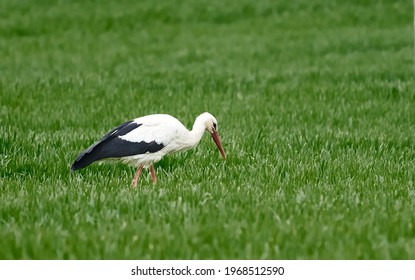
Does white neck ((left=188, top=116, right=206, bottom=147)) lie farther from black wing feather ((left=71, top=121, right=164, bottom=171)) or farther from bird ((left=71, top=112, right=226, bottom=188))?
black wing feather ((left=71, top=121, right=164, bottom=171))

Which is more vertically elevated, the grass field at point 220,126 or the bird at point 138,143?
the bird at point 138,143

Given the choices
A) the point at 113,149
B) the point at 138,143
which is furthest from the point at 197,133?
the point at 113,149

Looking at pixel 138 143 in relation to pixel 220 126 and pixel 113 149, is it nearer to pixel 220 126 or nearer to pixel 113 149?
pixel 113 149

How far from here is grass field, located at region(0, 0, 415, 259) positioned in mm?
5648

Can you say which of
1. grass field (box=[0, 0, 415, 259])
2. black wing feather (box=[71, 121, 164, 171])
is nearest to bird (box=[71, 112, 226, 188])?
black wing feather (box=[71, 121, 164, 171])

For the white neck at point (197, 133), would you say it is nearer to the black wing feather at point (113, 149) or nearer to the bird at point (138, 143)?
the bird at point (138, 143)

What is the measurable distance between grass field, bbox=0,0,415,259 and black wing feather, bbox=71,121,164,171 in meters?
0.28

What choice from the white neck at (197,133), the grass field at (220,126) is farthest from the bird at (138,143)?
the grass field at (220,126)

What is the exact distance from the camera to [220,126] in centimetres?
1212

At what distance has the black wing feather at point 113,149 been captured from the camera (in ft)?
24.0

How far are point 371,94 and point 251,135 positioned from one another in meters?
5.03

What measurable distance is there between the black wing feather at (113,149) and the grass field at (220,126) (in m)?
0.28

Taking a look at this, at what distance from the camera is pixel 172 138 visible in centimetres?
757
